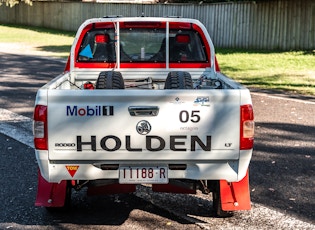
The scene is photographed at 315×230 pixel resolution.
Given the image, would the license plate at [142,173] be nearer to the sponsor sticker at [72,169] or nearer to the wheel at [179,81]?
the sponsor sticker at [72,169]

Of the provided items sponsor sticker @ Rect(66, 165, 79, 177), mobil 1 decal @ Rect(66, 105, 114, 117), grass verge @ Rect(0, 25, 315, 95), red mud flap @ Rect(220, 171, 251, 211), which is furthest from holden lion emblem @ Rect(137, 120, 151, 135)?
grass verge @ Rect(0, 25, 315, 95)

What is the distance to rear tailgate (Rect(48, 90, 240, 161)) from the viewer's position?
455 centimetres

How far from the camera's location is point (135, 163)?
4.71 meters

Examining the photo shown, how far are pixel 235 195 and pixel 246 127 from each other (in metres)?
0.73

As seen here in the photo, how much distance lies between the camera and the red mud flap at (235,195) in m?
5.00

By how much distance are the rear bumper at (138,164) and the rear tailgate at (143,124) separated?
59 millimetres

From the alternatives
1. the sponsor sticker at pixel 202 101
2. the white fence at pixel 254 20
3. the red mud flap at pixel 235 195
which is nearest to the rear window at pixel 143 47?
the red mud flap at pixel 235 195

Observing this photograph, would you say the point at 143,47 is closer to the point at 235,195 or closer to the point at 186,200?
the point at 186,200

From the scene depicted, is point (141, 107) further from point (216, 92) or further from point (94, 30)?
point (94, 30)

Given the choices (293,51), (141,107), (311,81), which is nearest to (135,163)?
(141,107)

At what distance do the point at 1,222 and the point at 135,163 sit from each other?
4.86ft

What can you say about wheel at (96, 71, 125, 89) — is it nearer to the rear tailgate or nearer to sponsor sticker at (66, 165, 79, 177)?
the rear tailgate

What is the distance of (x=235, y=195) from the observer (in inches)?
198

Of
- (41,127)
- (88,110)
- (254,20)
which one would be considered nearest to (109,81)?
(88,110)
